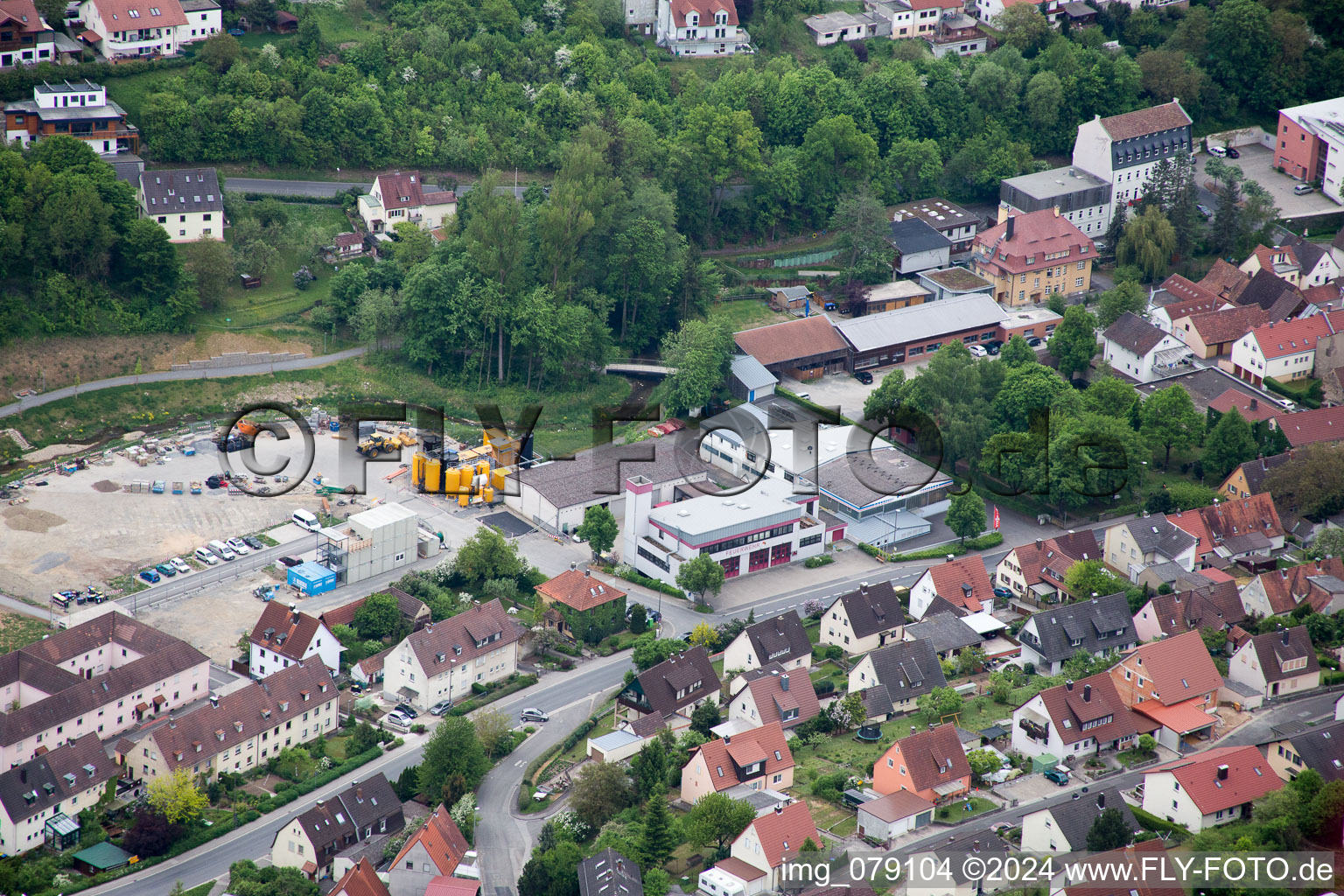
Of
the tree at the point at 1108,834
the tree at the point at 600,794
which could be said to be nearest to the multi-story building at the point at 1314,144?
the tree at the point at 1108,834

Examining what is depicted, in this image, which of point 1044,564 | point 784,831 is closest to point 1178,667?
point 1044,564

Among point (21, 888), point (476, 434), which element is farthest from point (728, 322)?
point (21, 888)

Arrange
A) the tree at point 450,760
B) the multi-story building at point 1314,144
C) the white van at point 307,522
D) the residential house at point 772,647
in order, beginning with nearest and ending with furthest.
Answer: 1. the tree at point 450,760
2. the residential house at point 772,647
3. the white van at point 307,522
4. the multi-story building at point 1314,144

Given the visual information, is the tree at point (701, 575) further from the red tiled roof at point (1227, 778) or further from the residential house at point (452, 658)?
the red tiled roof at point (1227, 778)

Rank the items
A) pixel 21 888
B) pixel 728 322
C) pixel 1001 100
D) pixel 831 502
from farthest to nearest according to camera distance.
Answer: pixel 1001 100
pixel 728 322
pixel 831 502
pixel 21 888

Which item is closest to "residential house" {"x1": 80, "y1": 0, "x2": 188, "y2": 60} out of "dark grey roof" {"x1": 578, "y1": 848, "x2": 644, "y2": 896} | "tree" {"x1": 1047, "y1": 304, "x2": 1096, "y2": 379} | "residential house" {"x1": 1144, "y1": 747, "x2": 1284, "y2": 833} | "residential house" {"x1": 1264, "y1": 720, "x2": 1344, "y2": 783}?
"tree" {"x1": 1047, "y1": 304, "x2": 1096, "y2": 379}

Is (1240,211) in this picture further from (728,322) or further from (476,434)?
(476,434)

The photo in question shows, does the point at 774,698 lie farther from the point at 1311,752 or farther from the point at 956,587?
the point at 1311,752

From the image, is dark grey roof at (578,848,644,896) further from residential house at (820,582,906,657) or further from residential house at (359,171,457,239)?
residential house at (359,171,457,239)
